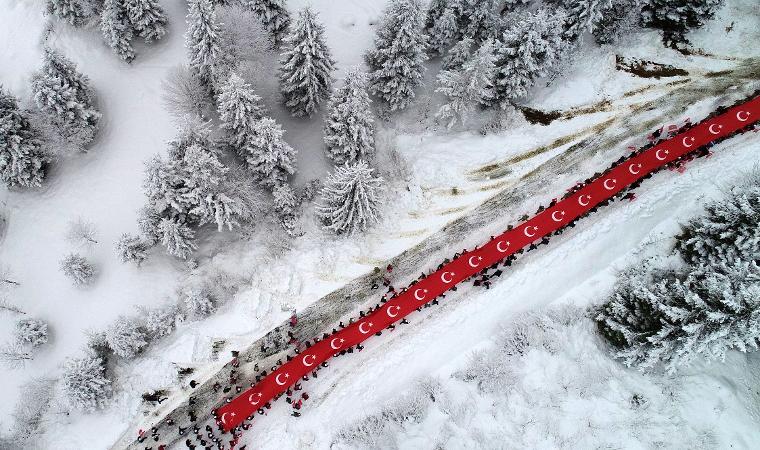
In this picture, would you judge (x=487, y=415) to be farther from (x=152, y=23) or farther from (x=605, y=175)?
(x=152, y=23)

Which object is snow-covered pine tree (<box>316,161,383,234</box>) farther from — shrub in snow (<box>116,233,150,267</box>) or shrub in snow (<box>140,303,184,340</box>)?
shrub in snow (<box>116,233,150,267</box>)

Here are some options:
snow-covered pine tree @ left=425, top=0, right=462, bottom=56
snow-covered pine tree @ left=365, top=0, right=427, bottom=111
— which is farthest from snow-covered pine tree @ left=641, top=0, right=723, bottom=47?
snow-covered pine tree @ left=365, top=0, right=427, bottom=111

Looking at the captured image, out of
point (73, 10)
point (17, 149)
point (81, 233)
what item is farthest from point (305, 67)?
point (73, 10)

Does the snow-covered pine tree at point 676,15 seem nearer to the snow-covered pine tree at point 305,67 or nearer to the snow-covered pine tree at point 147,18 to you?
the snow-covered pine tree at point 305,67

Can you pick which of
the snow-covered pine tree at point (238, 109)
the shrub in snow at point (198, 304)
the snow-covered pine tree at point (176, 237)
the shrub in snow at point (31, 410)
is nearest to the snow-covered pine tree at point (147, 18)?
the snow-covered pine tree at point (238, 109)

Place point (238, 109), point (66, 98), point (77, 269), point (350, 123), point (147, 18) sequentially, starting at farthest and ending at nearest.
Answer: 1. point (147, 18)
2. point (66, 98)
3. point (77, 269)
4. point (350, 123)
5. point (238, 109)

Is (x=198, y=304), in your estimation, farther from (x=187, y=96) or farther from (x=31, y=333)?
(x=187, y=96)
